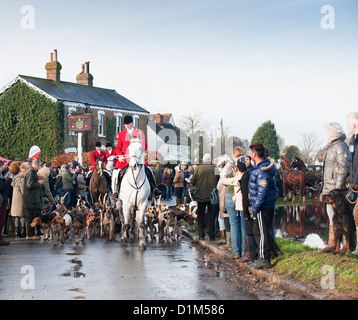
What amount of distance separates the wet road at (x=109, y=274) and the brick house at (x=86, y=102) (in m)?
32.4

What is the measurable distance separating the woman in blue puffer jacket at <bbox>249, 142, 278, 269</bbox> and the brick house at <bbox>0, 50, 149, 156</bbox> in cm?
3593

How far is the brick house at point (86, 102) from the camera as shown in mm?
44688

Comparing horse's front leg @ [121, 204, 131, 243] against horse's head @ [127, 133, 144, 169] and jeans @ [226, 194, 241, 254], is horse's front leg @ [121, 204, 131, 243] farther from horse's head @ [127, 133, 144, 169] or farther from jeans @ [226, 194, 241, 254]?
jeans @ [226, 194, 241, 254]

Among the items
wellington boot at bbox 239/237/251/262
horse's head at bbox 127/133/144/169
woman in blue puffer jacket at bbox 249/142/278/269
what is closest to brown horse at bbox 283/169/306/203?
horse's head at bbox 127/133/144/169

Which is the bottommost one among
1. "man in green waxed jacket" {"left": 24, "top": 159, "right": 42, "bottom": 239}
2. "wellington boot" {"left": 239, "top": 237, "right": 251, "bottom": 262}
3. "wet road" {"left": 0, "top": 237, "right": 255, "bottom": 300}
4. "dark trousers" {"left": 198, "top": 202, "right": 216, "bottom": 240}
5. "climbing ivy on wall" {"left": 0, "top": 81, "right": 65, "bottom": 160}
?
"wet road" {"left": 0, "top": 237, "right": 255, "bottom": 300}

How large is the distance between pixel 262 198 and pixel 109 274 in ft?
9.98

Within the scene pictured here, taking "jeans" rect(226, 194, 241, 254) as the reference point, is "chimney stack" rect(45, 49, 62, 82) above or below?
above

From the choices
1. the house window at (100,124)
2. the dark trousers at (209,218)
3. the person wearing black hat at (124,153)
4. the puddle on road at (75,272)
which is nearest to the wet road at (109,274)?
the puddle on road at (75,272)

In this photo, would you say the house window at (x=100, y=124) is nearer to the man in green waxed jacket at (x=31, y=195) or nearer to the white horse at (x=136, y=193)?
the man in green waxed jacket at (x=31, y=195)

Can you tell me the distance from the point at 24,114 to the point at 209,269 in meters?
38.0

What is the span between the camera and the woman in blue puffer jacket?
9312mm

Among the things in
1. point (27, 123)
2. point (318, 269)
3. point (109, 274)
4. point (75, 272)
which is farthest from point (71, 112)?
point (318, 269)

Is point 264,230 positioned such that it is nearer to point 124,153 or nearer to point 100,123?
point 124,153
